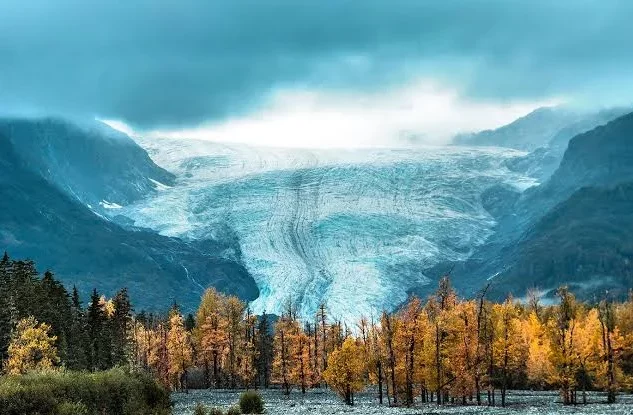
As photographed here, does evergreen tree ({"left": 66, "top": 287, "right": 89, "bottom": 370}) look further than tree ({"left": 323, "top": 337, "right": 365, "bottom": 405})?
No

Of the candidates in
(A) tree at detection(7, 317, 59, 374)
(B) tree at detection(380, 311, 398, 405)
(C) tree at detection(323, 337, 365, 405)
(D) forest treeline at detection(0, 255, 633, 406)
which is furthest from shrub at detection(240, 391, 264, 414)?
(A) tree at detection(7, 317, 59, 374)

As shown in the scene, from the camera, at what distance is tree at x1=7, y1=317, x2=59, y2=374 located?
80812 millimetres

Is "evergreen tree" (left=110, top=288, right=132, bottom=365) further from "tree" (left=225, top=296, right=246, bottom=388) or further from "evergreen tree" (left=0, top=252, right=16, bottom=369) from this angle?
"evergreen tree" (left=0, top=252, right=16, bottom=369)

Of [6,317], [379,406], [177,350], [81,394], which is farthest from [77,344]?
[81,394]

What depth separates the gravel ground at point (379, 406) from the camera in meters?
82.5

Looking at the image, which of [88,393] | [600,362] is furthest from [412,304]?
[88,393]

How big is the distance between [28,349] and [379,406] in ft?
130

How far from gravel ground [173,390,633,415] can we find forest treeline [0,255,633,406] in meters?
2.35

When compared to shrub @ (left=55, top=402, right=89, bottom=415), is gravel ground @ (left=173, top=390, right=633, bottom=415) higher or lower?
lower

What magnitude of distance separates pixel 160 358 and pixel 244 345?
1524cm

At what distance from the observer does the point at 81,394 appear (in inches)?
1988

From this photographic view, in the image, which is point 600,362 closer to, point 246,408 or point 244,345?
point 246,408

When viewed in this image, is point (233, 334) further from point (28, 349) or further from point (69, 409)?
point (69, 409)

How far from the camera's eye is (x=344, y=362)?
99.1 m
